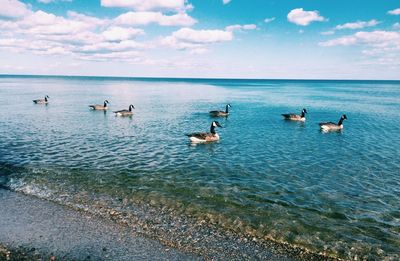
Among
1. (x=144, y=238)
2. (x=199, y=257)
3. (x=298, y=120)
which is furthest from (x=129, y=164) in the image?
(x=298, y=120)

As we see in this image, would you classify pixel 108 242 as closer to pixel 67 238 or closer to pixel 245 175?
pixel 67 238

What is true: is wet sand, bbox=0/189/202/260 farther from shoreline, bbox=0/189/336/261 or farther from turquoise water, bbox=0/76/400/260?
turquoise water, bbox=0/76/400/260

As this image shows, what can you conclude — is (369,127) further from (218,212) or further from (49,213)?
(49,213)

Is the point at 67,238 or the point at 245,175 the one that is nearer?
the point at 67,238

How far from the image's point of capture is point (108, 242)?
1157 cm

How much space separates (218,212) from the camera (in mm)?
14602

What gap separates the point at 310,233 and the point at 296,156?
12.9 meters

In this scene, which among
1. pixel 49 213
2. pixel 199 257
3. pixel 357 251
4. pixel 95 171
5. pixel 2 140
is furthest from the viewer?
pixel 2 140

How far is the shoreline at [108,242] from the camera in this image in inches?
427

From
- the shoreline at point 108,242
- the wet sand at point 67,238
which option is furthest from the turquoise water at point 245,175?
the wet sand at point 67,238

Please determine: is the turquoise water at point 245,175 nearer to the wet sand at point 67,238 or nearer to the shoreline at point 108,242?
the shoreline at point 108,242

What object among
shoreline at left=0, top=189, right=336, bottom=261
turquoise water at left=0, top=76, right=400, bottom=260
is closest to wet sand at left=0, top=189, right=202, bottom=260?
shoreline at left=0, top=189, right=336, bottom=261

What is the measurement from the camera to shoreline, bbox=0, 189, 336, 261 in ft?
35.6

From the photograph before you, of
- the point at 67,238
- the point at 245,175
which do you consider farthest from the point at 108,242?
the point at 245,175
